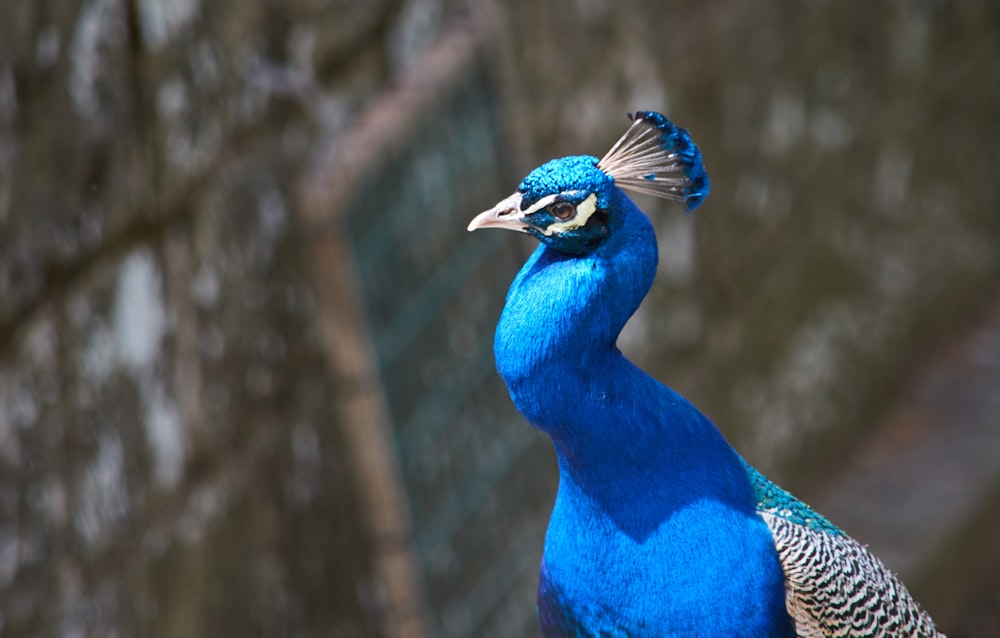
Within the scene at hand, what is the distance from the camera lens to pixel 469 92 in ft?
7.92

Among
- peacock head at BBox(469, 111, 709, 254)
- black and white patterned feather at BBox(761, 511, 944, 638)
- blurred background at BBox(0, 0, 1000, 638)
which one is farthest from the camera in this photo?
blurred background at BBox(0, 0, 1000, 638)

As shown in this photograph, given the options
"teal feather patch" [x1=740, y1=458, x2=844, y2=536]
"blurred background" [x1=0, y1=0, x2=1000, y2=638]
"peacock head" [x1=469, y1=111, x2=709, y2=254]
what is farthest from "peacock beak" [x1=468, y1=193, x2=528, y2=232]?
"blurred background" [x1=0, y1=0, x2=1000, y2=638]

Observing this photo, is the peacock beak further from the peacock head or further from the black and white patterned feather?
the black and white patterned feather

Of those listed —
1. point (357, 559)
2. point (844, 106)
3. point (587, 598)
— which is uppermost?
point (587, 598)

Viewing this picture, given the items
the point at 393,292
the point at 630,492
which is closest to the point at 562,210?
the point at 630,492

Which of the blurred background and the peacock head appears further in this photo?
the blurred background

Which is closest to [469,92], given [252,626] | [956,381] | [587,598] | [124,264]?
[124,264]

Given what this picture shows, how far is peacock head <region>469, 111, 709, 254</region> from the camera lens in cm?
116

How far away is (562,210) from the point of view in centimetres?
117

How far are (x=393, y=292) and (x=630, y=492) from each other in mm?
1040

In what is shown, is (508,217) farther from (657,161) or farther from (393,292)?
(393,292)

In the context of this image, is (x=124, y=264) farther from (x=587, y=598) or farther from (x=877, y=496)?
(x=877, y=496)

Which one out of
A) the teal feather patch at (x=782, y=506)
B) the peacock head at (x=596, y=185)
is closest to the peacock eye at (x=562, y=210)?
the peacock head at (x=596, y=185)

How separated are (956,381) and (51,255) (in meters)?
2.47
